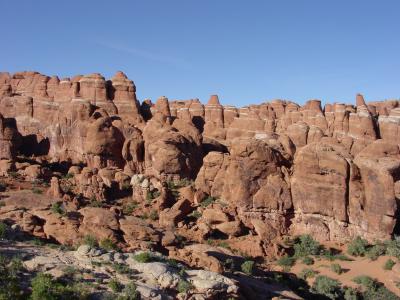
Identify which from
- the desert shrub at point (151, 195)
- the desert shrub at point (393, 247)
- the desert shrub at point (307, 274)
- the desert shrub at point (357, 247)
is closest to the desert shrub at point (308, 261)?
the desert shrub at point (307, 274)

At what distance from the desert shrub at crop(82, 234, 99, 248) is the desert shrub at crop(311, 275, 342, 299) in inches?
537

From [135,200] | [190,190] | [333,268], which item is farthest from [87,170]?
[333,268]

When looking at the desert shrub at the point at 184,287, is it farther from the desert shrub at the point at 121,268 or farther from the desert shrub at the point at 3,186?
the desert shrub at the point at 3,186

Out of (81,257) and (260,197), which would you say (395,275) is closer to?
(260,197)

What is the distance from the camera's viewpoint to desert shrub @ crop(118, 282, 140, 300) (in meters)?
20.5

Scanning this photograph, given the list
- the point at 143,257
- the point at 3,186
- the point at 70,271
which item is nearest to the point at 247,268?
A: the point at 143,257

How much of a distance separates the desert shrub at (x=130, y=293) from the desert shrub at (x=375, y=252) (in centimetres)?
1936

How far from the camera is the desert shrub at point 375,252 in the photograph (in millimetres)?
34219

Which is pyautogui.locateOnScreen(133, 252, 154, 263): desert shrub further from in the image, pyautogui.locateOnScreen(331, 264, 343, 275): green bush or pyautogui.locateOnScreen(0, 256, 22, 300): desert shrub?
pyautogui.locateOnScreen(331, 264, 343, 275): green bush

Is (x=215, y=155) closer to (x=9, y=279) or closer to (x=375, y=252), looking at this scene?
(x=375, y=252)

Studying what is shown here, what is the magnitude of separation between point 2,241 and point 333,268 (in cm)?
2061

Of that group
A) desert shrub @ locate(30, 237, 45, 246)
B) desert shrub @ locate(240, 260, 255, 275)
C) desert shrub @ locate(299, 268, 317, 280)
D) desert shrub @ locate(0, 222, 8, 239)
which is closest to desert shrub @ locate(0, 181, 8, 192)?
desert shrub @ locate(0, 222, 8, 239)

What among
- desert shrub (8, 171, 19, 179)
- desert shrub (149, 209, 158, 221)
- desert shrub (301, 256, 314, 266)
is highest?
desert shrub (8, 171, 19, 179)

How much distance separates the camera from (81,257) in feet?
79.3
